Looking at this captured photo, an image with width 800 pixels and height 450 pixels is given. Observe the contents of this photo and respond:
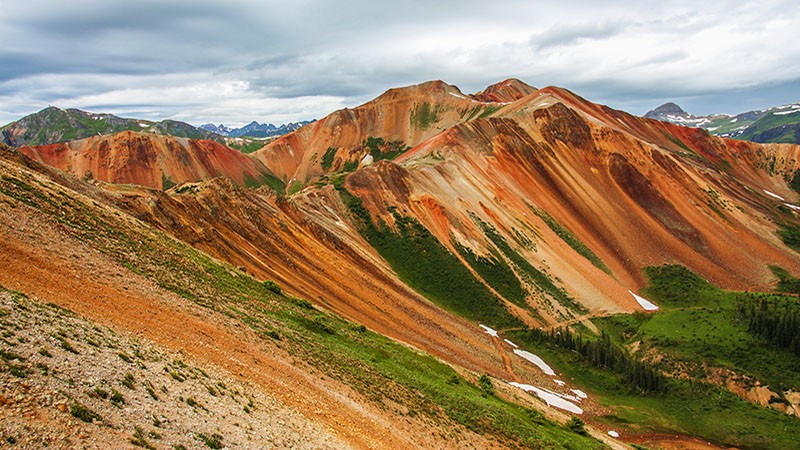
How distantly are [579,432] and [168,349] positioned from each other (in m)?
34.4

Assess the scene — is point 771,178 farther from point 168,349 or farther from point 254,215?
point 168,349

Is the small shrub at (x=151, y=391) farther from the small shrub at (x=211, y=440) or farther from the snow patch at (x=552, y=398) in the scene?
the snow patch at (x=552, y=398)

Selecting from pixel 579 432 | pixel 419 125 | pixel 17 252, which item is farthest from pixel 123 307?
pixel 419 125

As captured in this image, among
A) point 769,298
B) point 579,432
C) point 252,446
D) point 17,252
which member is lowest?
point 579,432

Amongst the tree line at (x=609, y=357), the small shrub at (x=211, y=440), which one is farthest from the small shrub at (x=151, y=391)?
the tree line at (x=609, y=357)

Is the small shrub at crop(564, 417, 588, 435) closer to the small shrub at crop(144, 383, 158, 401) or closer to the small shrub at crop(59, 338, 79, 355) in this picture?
the small shrub at crop(144, 383, 158, 401)

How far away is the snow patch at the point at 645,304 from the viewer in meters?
83.8

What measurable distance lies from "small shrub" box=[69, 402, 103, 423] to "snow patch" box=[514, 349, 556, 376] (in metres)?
56.0

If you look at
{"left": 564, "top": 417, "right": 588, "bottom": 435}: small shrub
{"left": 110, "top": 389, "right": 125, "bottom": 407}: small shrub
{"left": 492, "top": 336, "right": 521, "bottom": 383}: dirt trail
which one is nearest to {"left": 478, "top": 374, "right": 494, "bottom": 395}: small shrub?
{"left": 564, "top": 417, "right": 588, "bottom": 435}: small shrub

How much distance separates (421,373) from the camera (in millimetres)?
38062

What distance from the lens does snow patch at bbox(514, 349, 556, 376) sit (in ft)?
202

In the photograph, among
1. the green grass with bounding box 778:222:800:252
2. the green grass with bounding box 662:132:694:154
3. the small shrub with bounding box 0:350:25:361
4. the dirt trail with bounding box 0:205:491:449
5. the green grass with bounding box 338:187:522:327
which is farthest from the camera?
the green grass with bounding box 662:132:694:154

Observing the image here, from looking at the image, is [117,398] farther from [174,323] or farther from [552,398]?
[552,398]

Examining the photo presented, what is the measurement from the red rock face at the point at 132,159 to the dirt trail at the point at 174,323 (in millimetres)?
142963
